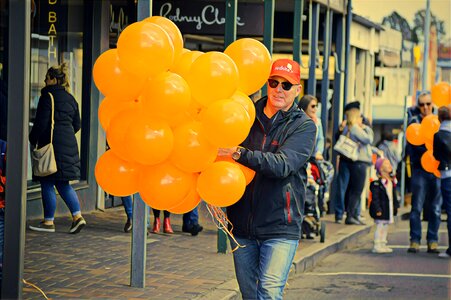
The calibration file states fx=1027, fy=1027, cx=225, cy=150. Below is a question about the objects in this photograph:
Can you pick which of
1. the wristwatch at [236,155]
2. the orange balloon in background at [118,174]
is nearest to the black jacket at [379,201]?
the wristwatch at [236,155]

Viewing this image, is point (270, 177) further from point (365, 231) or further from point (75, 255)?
point (365, 231)

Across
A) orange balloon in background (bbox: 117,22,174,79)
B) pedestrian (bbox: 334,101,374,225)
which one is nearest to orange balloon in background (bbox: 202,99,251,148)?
orange balloon in background (bbox: 117,22,174,79)

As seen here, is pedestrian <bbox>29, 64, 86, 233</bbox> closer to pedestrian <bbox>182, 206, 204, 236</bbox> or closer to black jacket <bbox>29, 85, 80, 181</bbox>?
black jacket <bbox>29, 85, 80, 181</bbox>

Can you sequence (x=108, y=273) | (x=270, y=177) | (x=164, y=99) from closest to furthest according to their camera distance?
(x=164, y=99) → (x=270, y=177) → (x=108, y=273)

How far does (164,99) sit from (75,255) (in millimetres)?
5262

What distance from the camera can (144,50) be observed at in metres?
5.42

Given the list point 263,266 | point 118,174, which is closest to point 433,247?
point 263,266

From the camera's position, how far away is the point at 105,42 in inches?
572

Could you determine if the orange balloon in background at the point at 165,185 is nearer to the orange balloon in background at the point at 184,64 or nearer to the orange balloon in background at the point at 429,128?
the orange balloon in background at the point at 184,64

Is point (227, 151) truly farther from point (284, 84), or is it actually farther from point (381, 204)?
point (381, 204)

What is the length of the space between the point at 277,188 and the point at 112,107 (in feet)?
3.49

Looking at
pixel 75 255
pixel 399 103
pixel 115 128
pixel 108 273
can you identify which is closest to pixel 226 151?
pixel 115 128

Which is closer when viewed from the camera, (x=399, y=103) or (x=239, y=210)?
(x=239, y=210)

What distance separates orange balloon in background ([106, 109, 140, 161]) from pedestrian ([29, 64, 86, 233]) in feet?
20.4
